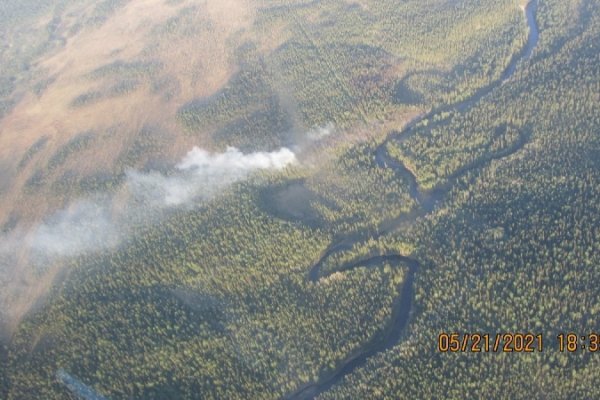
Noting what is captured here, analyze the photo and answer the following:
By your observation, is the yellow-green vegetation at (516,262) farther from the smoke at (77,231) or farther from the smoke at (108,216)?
the smoke at (77,231)

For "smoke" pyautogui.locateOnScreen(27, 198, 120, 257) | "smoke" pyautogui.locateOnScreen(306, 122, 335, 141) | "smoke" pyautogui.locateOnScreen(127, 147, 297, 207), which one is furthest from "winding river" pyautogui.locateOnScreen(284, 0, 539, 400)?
"smoke" pyautogui.locateOnScreen(27, 198, 120, 257)

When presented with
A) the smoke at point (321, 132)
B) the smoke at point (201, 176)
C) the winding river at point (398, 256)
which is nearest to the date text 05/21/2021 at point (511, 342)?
the winding river at point (398, 256)

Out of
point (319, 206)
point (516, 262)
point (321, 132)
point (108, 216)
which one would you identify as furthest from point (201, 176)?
point (516, 262)

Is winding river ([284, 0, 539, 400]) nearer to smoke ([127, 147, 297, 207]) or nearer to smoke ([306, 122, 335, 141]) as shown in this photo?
smoke ([306, 122, 335, 141])

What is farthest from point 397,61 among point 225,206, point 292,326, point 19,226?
point 19,226

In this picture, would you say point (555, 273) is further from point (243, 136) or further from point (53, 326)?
point (53, 326)

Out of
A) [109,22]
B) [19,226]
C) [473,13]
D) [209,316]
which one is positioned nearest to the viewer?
[209,316]
